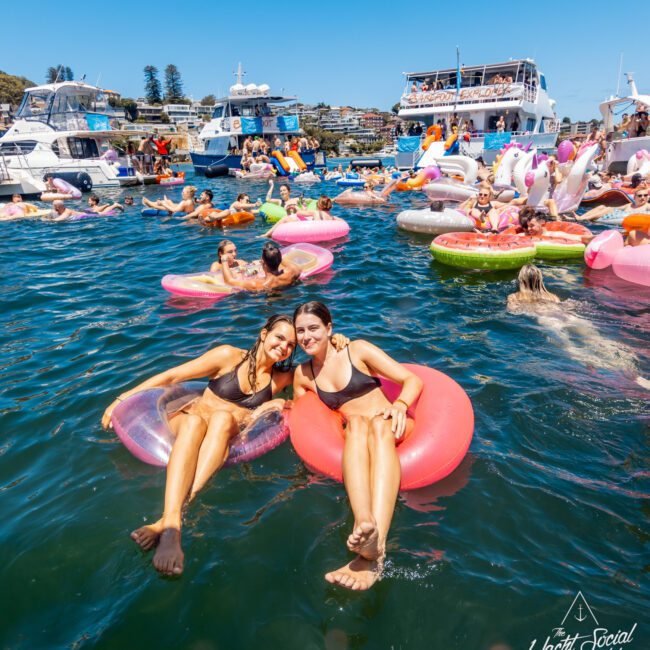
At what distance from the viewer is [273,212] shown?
43.4 feet

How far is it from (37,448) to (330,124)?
475ft

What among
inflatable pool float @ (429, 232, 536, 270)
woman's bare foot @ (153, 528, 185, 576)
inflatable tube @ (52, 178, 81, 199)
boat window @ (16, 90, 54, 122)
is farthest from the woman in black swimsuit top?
boat window @ (16, 90, 54, 122)

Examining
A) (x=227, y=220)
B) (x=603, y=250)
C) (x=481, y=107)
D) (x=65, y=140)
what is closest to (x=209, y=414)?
(x=603, y=250)

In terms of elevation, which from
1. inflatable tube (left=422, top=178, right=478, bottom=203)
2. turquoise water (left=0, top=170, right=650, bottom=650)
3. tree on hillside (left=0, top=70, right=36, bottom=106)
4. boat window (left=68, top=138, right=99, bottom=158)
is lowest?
turquoise water (left=0, top=170, right=650, bottom=650)

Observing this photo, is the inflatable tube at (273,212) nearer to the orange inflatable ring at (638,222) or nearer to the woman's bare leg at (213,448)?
the orange inflatable ring at (638,222)

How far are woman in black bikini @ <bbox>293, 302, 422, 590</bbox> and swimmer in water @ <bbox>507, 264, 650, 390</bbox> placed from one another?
2.59 metres

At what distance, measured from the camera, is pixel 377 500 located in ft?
8.71

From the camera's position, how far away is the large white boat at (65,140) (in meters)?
23.5

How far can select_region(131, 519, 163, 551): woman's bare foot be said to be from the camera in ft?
8.75

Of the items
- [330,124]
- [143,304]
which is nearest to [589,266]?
[143,304]

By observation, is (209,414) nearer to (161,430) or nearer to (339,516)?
(161,430)

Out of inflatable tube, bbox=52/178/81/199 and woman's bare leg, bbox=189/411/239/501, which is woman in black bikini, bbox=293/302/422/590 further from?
inflatable tube, bbox=52/178/81/199

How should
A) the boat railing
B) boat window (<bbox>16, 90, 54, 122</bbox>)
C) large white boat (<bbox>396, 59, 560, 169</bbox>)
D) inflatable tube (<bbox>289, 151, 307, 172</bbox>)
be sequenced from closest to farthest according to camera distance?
boat window (<bbox>16, 90, 54, 122</bbox>)
large white boat (<bbox>396, 59, 560, 169</bbox>)
the boat railing
inflatable tube (<bbox>289, 151, 307, 172</bbox>)

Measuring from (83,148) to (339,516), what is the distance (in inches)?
1148
